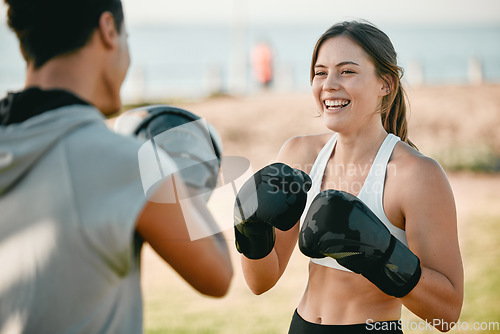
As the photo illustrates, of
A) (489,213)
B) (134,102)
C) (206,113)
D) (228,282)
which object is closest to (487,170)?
(489,213)

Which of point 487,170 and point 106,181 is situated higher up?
point 106,181

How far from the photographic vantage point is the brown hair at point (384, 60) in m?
2.05

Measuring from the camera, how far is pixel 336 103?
2092 mm

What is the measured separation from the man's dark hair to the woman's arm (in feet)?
3.88

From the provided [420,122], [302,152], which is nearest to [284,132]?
[420,122]

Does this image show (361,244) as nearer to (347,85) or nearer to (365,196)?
(365,196)

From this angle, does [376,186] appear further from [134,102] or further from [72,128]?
[134,102]

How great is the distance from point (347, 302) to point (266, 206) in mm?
505

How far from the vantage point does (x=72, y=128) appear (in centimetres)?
113

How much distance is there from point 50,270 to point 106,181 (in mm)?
218

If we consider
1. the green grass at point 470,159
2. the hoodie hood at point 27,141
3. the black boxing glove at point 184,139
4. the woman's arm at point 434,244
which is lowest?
the green grass at point 470,159

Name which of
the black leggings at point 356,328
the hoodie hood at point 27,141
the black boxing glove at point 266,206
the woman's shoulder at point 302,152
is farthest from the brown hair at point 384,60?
the hoodie hood at point 27,141

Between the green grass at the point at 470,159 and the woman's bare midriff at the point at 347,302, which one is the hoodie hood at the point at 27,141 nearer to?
the woman's bare midriff at the point at 347,302

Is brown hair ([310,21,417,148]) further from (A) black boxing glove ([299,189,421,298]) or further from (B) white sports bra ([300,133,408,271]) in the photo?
(A) black boxing glove ([299,189,421,298])
